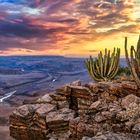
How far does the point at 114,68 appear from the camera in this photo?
67.7 feet

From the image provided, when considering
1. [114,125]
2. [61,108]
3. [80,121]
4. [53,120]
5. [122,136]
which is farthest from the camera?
[61,108]

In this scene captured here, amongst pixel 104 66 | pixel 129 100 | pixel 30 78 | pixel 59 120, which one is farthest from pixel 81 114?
pixel 30 78

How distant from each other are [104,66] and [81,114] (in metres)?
5.47

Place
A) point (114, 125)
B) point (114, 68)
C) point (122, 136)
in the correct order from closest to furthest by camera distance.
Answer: point (122, 136)
point (114, 125)
point (114, 68)

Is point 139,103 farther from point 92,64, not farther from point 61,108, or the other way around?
point 92,64

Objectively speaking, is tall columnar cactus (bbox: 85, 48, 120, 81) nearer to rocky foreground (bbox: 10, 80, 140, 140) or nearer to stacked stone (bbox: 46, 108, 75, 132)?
rocky foreground (bbox: 10, 80, 140, 140)

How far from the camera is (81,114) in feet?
52.7

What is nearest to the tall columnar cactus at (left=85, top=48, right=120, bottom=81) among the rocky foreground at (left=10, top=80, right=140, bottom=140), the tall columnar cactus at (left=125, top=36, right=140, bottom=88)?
the rocky foreground at (left=10, top=80, right=140, bottom=140)

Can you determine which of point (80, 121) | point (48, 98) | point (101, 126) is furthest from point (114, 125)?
point (48, 98)

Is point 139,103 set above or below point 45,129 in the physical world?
above

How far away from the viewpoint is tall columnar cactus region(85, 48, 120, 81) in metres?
20.5

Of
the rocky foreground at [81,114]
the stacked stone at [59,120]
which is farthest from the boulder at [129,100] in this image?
the stacked stone at [59,120]

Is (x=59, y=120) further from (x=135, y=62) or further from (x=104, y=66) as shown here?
(x=104, y=66)

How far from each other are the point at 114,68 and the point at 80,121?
7035mm
